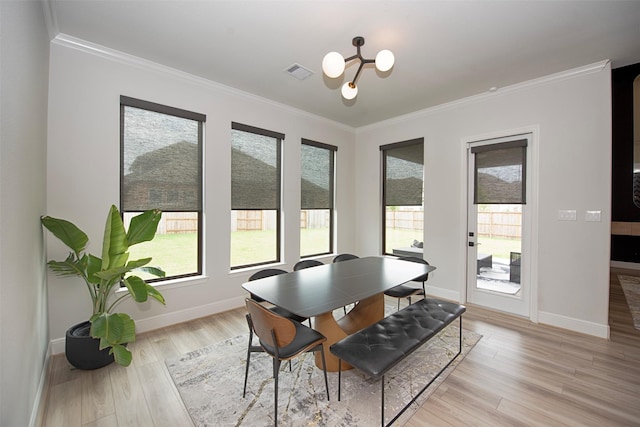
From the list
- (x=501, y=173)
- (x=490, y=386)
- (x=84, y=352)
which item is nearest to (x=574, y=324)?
(x=490, y=386)

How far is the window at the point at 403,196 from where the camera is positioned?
464cm

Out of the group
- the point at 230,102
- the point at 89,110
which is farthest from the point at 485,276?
the point at 89,110

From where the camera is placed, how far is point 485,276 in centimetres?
393

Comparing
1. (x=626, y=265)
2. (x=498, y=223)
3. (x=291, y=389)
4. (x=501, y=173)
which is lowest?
(x=291, y=389)

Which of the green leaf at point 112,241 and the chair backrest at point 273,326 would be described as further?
the green leaf at point 112,241

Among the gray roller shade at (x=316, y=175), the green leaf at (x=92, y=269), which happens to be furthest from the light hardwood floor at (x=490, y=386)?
the gray roller shade at (x=316, y=175)

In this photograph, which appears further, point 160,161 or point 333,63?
point 160,161

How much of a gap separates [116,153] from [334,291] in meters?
2.69

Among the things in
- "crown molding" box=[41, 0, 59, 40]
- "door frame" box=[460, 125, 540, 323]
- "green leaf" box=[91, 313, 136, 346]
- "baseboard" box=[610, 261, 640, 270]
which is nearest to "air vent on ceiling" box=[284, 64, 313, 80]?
"crown molding" box=[41, 0, 59, 40]

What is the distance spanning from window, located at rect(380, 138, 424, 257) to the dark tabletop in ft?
5.19

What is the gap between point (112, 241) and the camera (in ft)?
7.43

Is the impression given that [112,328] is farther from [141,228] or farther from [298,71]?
[298,71]

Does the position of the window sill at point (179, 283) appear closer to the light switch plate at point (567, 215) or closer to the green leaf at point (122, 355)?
the green leaf at point (122, 355)

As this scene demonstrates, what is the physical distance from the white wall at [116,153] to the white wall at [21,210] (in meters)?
0.33
